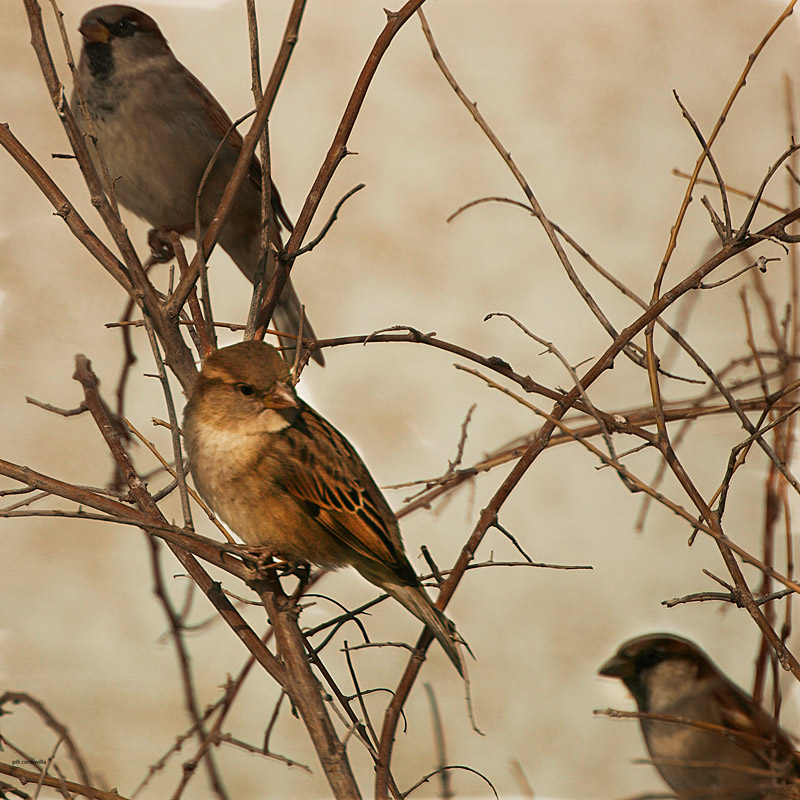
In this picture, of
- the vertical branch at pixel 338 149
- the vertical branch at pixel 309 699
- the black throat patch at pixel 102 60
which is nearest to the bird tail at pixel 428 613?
the vertical branch at pixel 309 699

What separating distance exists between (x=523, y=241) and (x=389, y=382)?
0.49 metres

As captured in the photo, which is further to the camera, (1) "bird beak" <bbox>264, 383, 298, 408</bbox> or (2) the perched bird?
(2) the perched bird

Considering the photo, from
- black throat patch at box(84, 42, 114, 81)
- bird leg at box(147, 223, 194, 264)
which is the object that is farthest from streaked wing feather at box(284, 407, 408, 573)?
black throat patch at box(84, 42, 114, 81)

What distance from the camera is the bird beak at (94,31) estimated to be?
1.57m

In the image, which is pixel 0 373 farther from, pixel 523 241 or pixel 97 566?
pixel 523 241

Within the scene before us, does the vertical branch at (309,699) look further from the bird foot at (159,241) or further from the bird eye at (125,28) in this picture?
the bird eye at (125,28)

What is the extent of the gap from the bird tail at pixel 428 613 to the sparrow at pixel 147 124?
2.62ft

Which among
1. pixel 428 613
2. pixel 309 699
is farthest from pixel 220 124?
pixel 309 699

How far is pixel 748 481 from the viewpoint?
7.24 ft

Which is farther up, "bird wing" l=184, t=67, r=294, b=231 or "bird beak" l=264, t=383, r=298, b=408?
"bird wing" l=184, t=67, r=294, b=231

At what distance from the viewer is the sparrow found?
5.15 feet

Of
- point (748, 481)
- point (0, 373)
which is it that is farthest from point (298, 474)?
point (748, 481)

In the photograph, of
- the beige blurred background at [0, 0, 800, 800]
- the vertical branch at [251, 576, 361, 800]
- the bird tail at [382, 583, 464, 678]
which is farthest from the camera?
the beige blurred background at [0, 0, 800, 800]

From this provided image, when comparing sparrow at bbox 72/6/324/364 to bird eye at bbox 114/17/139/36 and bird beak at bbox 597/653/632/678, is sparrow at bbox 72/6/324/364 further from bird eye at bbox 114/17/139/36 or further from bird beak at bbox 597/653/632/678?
bird beak at bbox 597/653/632/678
